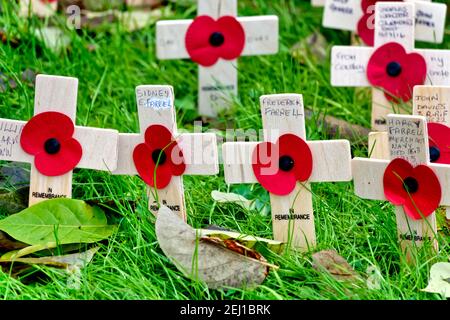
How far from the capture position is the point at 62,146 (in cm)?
226

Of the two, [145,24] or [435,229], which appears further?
[145,24]

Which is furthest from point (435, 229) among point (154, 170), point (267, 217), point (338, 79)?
point (338, 79)

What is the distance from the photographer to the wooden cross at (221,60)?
294 centimetres

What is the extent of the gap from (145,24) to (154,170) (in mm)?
1394

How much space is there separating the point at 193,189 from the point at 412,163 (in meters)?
0.59

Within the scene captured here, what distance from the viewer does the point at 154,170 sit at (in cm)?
216

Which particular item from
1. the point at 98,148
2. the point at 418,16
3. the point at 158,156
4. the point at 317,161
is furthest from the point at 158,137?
the point at 418,16

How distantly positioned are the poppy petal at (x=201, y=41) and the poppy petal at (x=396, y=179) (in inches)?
41.5

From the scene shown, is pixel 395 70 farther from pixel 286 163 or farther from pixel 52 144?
pixel 52 144

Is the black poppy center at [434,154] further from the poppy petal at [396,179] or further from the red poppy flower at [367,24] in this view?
the red poppy flower at [367,24]

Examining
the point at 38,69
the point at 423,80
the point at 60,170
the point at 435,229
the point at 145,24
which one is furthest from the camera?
the point at 145,24

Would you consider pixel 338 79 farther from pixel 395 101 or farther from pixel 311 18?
pixel 311 18

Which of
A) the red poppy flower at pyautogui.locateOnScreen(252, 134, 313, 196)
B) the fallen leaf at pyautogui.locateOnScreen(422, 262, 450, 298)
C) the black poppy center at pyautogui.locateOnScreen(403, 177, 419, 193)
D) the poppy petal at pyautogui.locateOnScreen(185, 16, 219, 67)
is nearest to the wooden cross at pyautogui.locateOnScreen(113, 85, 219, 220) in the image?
the red poppy flower at pyautogui.locateOnScreen(252, 134, 313, 196)

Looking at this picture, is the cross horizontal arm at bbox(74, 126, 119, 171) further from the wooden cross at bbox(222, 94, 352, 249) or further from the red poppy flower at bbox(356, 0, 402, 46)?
the red poppy flower at bbox(356, 0, 402, 46)
